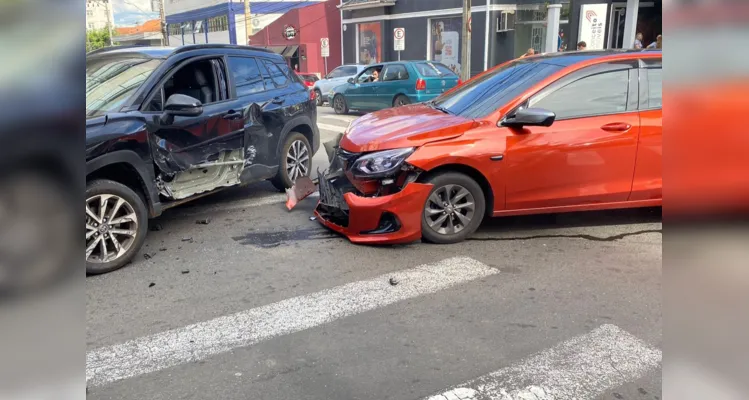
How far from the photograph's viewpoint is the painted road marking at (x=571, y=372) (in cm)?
304

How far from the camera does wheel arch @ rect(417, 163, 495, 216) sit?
5.11 m

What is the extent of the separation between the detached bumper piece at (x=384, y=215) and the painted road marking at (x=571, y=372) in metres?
1.88

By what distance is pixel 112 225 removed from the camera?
4.62m

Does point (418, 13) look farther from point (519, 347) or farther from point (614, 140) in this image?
point (519, 347)

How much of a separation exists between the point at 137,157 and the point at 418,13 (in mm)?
24780

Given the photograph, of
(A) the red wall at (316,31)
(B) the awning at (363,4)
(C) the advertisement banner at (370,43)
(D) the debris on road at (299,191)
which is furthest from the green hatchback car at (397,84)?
(A) the red wall at (316,31)

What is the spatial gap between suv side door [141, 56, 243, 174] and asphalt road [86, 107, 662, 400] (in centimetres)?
83

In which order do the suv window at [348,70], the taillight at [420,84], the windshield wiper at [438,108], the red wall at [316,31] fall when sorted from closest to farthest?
the windshield wiper at [438,108] < the taillight at [420,84] < the suv window at [348,70] < the red wall at [316,31]

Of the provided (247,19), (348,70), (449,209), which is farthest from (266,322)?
(247,19)

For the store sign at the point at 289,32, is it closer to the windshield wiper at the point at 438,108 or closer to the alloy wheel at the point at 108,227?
the windshield wiper at the point at 438,108

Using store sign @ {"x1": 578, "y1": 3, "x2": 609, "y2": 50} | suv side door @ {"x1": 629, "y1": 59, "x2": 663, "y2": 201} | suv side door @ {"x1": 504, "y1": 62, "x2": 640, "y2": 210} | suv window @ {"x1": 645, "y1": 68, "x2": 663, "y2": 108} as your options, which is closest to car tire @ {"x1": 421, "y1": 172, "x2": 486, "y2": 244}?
suv side door @ {"x1": 504, "y1": 62, "x2": 640, "y2": 210}

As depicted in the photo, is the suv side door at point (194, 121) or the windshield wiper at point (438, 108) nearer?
the suv side door at point (194, 121)

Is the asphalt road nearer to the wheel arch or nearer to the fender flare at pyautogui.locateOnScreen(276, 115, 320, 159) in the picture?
the wheel arch

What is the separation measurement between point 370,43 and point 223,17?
18375 mm
